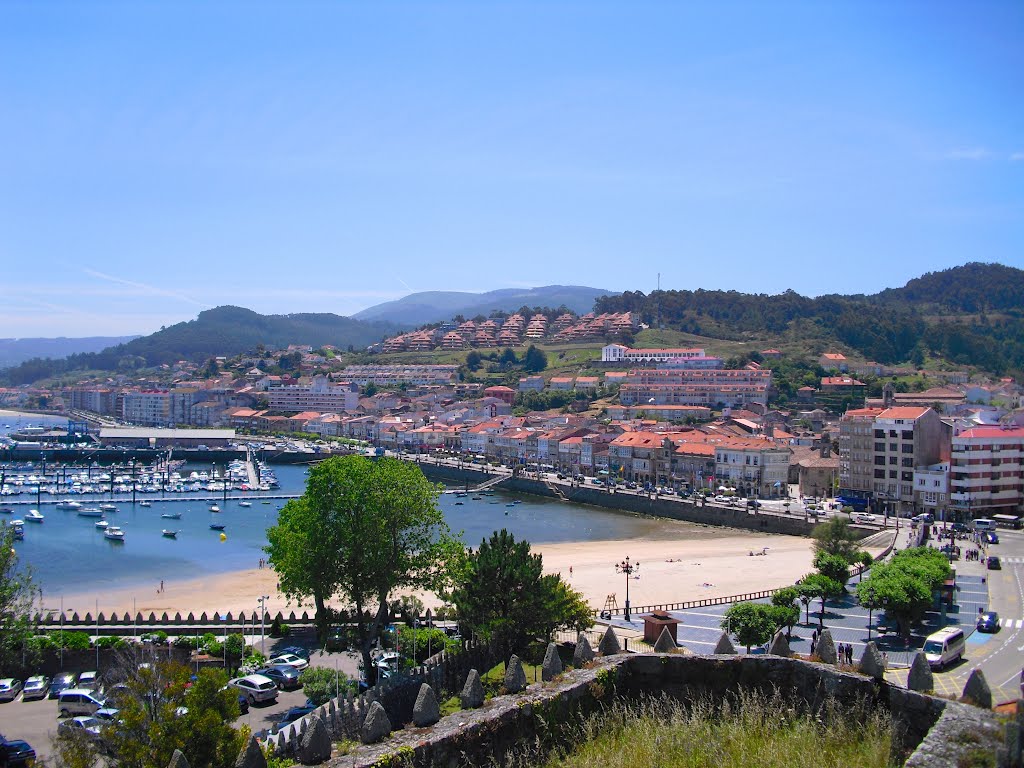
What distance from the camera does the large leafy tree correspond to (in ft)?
49.9

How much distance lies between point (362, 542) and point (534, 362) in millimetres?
96928

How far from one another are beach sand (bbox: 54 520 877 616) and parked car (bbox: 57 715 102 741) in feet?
30.7

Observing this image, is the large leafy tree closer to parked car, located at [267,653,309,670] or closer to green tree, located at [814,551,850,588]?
parked car, located at [267,653,309,670]

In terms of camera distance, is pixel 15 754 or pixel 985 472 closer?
pixel 15 754

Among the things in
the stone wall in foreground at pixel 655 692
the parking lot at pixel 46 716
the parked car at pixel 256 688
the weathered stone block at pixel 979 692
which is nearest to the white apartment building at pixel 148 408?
the parking lot at pixel 46 716

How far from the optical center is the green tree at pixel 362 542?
1769cm

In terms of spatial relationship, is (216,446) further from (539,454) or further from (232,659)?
(232,659)

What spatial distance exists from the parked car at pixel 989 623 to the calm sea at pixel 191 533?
684 inches

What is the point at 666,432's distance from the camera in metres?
67.3

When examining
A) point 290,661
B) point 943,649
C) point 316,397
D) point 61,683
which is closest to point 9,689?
point 61,683

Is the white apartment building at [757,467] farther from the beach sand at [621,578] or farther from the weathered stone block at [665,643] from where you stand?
the weathered stone block at [665,643]

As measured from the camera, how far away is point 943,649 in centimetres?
1714

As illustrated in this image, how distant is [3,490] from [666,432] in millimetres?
46443

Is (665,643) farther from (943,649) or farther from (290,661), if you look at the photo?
(290,661)
